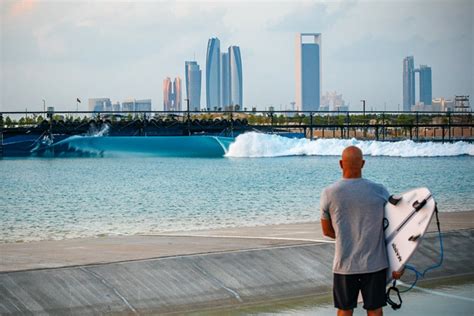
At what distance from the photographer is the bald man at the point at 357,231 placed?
24.7 ft

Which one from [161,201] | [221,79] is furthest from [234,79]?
[161,201]

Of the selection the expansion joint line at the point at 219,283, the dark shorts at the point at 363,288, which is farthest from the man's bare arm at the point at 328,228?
the expansion joint line at the point at 219,283

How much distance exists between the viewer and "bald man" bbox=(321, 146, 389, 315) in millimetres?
7520

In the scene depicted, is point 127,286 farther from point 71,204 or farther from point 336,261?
point 71,204

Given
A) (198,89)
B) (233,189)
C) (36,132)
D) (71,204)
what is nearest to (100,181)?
(233,189)

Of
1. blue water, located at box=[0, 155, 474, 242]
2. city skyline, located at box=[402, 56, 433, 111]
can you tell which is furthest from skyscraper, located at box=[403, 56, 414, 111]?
blue water, located at box=[0, 155, 474, 242]

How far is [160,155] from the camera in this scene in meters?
108

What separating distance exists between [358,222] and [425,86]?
151 m

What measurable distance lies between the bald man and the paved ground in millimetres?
4388

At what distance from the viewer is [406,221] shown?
747 cm

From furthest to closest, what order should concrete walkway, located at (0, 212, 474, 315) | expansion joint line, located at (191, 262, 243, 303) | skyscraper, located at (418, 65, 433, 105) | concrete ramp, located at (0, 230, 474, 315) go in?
1. skyscraper, located at (418, 65, 433, 105)
2. expansion joint line, located at (191, 262, 243, 303)
3. concrete walkway, located at (0, 212, 474, 315)
4. concrete ramp, located at (0, 230, 474, 315)

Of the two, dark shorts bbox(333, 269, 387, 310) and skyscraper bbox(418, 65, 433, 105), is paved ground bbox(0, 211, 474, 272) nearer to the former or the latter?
dark shorts bbox(333, 269, 387, 310)

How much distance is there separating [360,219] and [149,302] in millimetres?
3555

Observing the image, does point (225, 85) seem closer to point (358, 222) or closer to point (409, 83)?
point (409, 83)
